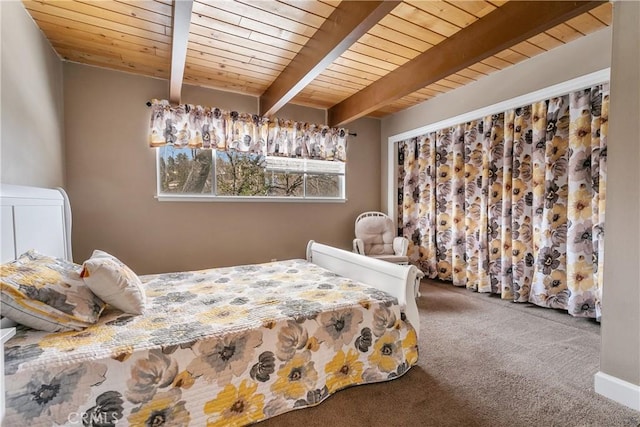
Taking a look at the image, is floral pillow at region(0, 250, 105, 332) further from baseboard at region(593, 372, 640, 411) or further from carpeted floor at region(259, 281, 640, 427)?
baseboard at region(593, 372, 640, 411)

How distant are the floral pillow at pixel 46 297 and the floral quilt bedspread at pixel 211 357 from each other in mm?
60

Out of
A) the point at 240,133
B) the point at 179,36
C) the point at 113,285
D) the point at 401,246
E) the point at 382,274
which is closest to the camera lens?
the point at 113,285

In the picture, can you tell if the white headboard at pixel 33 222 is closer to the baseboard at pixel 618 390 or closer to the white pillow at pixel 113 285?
the white pillow at pixel 113 285

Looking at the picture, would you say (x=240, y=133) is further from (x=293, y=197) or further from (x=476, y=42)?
(x=476, y=42)

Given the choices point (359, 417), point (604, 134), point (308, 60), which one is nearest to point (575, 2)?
point (604, 134)

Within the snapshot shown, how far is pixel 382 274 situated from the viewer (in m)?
2.00

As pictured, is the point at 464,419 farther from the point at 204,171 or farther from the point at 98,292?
the point at 204,171

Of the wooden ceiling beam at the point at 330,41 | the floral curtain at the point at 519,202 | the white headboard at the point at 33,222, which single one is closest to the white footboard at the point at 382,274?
the wooden ceiling beam at the point at 330,41

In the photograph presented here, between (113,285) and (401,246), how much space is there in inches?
124

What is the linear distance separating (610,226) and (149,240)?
380cm

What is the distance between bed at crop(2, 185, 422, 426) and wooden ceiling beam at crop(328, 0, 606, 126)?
1.76 meters

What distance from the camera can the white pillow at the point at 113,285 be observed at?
1458 mm

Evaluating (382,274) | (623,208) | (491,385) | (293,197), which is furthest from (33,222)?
(623,208)

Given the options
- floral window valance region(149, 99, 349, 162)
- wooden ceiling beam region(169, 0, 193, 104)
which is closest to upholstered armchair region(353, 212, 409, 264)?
floral window valance region(149, 99, 349, 162)
